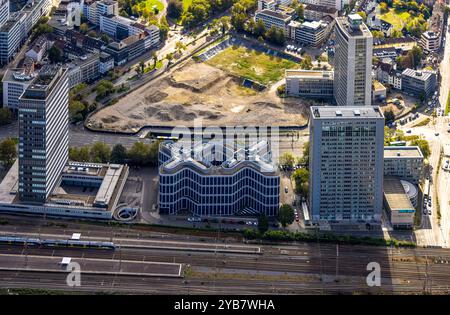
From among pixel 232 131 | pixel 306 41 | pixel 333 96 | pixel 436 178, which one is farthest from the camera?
pixel 306 41

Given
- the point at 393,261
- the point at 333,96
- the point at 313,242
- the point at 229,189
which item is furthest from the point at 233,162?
the point at 333,96

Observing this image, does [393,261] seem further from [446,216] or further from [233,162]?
[233,162]

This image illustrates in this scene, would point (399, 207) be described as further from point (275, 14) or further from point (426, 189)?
point (275, 14)

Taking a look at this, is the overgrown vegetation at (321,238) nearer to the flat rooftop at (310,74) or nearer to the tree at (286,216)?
the tree at (286,216)

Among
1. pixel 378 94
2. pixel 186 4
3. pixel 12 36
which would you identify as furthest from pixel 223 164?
pixel 186 4

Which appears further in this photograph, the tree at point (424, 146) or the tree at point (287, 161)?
the tree at point (424, 146)

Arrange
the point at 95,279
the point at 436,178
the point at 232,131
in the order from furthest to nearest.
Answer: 1. the point at 232,131
2. the point at 436,178
3. the point at 95,279

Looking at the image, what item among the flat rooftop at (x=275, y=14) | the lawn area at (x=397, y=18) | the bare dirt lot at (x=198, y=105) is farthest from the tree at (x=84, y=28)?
the lawn area at (x=397, y=18)
